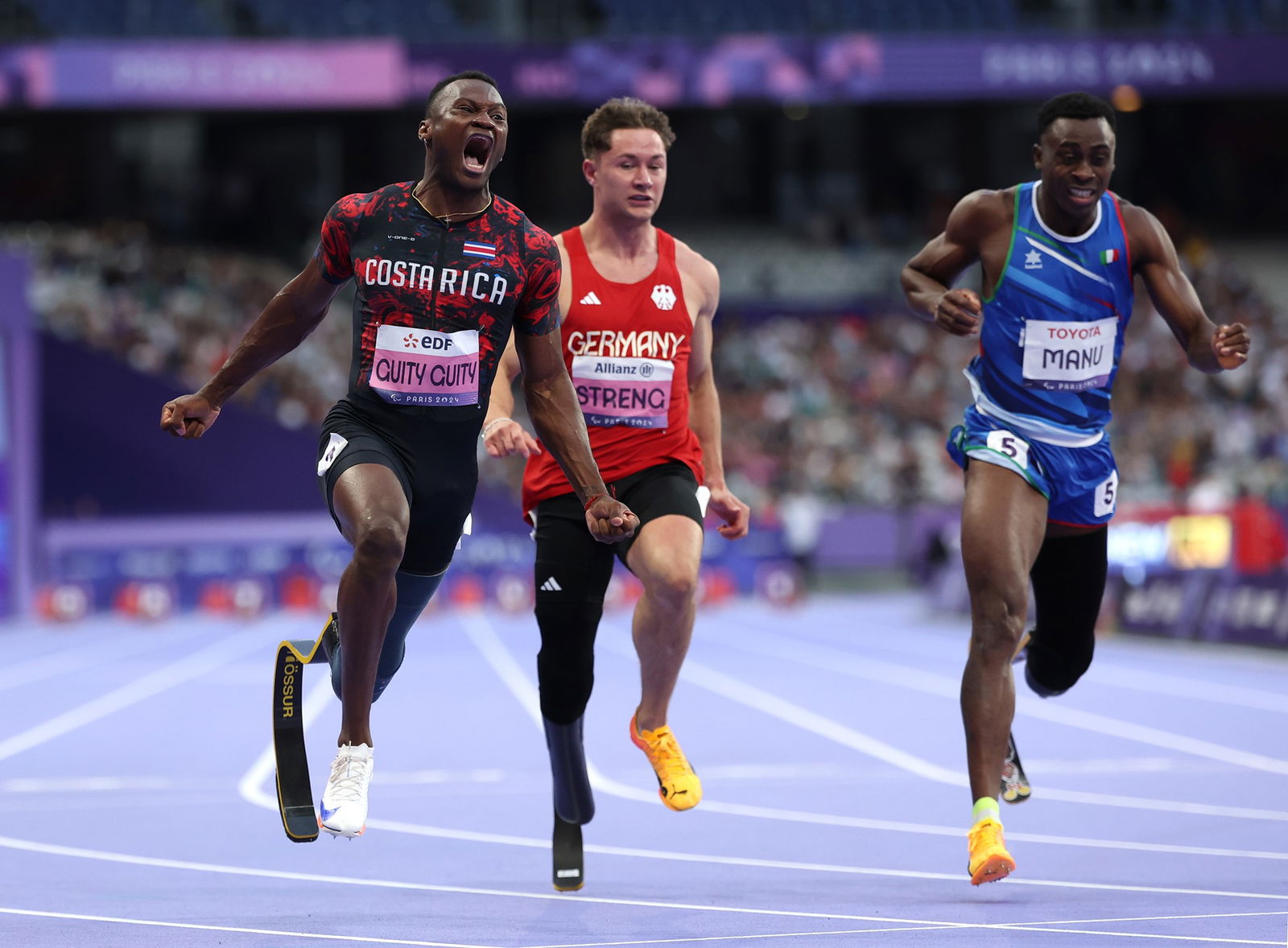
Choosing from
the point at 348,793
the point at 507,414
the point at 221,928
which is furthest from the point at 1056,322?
the point at 221,928

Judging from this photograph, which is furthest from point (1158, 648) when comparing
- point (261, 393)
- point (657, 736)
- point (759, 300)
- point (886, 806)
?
point (759, 300)

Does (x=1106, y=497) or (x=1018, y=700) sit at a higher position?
(x=1106, y=497)

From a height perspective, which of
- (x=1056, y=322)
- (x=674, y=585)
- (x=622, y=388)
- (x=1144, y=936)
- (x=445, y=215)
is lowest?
(x=1144, y=936)

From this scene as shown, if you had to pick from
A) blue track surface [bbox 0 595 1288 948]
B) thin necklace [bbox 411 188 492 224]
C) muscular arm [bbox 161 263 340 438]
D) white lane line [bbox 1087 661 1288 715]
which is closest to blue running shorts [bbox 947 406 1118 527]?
blue track surface [bbox 0 595 1288 948]

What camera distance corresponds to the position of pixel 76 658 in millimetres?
16500

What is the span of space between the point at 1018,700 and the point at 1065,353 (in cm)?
655

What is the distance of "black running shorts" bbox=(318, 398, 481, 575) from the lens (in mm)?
5023

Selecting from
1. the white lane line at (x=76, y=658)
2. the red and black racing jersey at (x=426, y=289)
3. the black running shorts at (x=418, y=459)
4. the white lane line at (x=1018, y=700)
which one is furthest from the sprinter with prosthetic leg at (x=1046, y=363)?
the white lane line at (x=76, y=658)

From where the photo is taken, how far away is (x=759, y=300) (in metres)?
31.6

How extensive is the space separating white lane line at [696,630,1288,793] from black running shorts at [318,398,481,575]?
3.74 m

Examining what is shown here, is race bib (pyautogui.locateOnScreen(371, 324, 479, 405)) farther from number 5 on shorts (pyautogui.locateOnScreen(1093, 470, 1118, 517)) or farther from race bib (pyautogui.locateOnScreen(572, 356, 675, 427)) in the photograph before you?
number 5 on shorts (pyautogui.locateOnScreen(1093, 470, 1118, 517))

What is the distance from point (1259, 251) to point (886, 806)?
96.9 feet

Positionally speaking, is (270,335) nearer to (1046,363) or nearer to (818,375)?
(1046,363)

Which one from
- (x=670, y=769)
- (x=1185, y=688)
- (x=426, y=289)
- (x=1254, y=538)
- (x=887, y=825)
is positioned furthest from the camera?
(x=1254, y=538)
